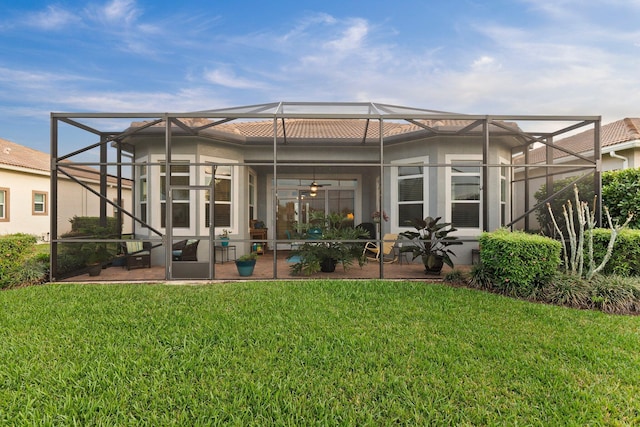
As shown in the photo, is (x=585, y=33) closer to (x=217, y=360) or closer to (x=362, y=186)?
(x=362, y=186)

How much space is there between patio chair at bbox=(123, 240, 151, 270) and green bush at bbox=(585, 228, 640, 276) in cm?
988

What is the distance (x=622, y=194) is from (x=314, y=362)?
7903 millimetres

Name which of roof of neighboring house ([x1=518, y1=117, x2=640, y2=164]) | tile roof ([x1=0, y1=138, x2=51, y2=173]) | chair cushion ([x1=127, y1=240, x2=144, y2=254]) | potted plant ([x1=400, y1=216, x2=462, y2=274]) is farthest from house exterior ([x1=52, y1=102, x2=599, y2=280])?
tile roof ([x1=0, y1=138, x2=51, y2=173])

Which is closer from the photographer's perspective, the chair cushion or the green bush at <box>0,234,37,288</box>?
the green bush at <box>0,234,37,288</box>

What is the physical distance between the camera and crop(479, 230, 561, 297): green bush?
4953 millimetres

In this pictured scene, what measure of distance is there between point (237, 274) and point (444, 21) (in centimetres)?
869

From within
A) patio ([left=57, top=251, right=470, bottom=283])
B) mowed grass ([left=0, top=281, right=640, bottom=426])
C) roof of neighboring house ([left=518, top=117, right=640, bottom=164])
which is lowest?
mowed grass ([left=0, top=281, right=640, bottom=426])

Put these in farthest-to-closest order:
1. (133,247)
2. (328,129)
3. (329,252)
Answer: (328,129), (133,247), (329,252)

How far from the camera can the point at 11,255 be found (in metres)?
5.90

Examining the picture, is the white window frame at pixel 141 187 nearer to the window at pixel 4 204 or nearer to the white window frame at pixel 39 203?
the window at pixel 4 204

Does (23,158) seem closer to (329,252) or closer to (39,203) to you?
(39,203)

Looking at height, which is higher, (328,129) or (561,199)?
(328,129)

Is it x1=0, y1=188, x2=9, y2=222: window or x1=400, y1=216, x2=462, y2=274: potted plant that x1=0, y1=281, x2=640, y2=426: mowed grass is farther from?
x1=0, y1=188, x2=9, y2=222: window

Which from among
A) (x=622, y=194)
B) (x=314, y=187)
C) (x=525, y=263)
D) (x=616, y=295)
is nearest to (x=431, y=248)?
(x=525, y=263)
